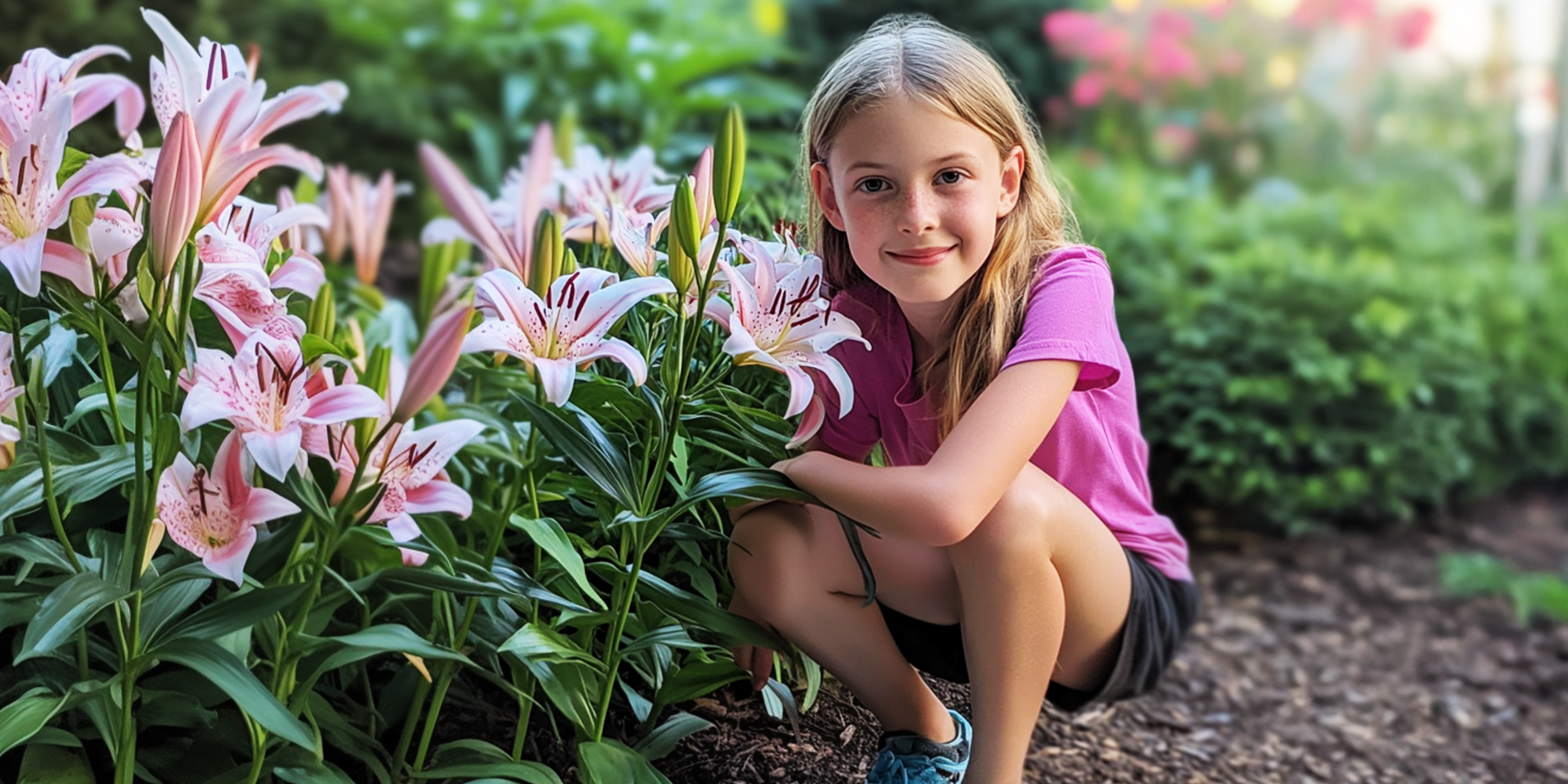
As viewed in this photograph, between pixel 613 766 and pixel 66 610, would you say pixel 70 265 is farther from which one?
pixel 613 766

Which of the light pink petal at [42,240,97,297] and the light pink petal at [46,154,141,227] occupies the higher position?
the light pink petal at [46,154,141,227]

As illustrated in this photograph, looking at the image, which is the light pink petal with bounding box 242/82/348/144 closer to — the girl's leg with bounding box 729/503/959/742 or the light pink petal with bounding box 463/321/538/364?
the light pink petal with bounding box 463/321/538/364

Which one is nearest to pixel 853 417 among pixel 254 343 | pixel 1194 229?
pixel 254 343

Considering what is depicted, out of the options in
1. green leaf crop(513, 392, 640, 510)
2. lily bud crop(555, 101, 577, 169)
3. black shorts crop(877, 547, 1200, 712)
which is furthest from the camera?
lily bud crop(555, 101, 577, 169)

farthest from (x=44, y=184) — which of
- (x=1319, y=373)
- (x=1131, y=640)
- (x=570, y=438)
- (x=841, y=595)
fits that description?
(x=1319, y=373)

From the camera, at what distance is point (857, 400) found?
1.59m

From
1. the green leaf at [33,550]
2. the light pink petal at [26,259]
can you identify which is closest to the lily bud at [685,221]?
the light pink petal at [26,259]

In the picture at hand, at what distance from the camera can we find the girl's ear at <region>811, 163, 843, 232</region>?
1527 millimetres

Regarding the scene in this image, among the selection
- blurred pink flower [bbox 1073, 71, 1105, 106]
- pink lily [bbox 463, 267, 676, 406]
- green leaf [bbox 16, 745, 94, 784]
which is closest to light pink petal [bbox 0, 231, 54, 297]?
pink lily [bbox 463, 267, 676, 406]

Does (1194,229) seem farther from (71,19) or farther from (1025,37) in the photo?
(71,19)

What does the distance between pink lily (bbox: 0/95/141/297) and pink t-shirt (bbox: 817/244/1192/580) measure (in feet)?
2.43

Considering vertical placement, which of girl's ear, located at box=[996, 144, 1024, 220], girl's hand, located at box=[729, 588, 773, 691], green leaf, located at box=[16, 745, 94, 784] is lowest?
green leaf, located at box=[16, 745, 94, 784]

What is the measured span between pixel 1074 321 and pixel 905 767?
525mm

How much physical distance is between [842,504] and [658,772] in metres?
0.33
